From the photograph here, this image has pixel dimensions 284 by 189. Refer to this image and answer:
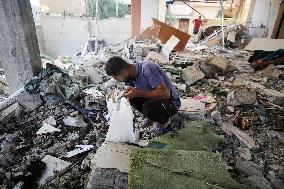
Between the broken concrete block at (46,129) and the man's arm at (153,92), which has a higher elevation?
the man's arm at (153,92)

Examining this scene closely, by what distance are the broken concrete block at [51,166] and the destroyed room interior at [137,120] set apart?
0.04 ft

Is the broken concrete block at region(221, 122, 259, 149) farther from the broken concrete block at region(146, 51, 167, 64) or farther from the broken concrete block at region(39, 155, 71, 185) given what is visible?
the broken concrete block at region(146, 51, 167, 64)

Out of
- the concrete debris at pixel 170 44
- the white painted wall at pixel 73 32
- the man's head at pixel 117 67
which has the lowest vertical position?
the white painted wall at pixel 73 32

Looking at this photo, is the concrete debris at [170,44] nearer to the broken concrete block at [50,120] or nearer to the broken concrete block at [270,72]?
the broken concrete block at [270,72]

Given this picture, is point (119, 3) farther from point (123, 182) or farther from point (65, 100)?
point (123, 182)

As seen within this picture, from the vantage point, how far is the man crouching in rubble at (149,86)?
312 cm

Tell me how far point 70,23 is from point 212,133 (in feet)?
52.7

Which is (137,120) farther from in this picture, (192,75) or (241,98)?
(192,75)

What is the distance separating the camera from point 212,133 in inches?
143

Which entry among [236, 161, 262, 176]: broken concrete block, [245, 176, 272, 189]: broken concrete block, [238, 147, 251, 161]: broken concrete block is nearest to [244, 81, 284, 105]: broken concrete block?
[238, 147, 251, 161]: broken concrete block

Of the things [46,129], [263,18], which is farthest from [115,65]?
[263,18]

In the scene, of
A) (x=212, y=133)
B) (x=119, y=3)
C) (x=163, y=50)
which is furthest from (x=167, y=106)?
(x=119, y=3)

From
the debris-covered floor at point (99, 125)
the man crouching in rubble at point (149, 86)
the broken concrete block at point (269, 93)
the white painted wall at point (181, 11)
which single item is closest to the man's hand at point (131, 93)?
the man crouching in rubble at point (149, 86)

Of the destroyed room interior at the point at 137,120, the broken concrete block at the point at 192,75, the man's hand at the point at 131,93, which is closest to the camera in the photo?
the destroyed room interior at the point at 137,120
